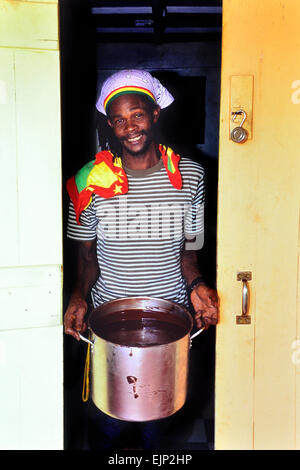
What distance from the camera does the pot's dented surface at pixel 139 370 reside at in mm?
1792

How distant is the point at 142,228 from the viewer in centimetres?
248

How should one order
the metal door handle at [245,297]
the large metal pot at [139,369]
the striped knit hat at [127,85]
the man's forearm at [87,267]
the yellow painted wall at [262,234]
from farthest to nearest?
the man's forearm at [87,267] → the striped knit hat at [127,85] → the metal door handle at [245,297] → the yellow painted wall at [262,234] → the large metal pot at [139,369]

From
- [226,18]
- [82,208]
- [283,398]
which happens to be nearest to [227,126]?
[226,18]

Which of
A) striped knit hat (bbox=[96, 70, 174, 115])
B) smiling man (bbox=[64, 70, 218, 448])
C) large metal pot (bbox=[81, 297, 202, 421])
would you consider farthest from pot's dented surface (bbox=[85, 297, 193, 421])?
striped knit hat (bbox=[96, 70, 174, 115])

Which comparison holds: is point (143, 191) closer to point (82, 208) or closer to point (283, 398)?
point (82, 208)

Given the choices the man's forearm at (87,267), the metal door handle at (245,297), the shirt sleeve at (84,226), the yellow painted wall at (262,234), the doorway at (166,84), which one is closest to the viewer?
the yellow painted wall at (262,234)

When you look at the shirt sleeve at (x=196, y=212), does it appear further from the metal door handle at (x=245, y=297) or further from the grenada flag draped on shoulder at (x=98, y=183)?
the metal door handle at (x=245, y=297)

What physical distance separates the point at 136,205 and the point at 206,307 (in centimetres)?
67

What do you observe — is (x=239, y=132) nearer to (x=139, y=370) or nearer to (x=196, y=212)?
(x=196, y=212)

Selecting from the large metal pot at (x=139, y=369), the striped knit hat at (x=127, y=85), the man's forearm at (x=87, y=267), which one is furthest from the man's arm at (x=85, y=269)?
the striped knit hat at (x=127, y=85)

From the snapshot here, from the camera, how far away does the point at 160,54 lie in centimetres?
517

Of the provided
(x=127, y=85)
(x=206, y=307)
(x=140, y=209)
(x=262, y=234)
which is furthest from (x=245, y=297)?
(x=127, y=85)

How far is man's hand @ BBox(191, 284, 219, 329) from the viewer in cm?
213

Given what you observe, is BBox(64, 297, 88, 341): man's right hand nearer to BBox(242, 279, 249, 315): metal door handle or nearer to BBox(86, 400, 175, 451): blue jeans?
BBox(86, 400, 175, 451): blue jeans
